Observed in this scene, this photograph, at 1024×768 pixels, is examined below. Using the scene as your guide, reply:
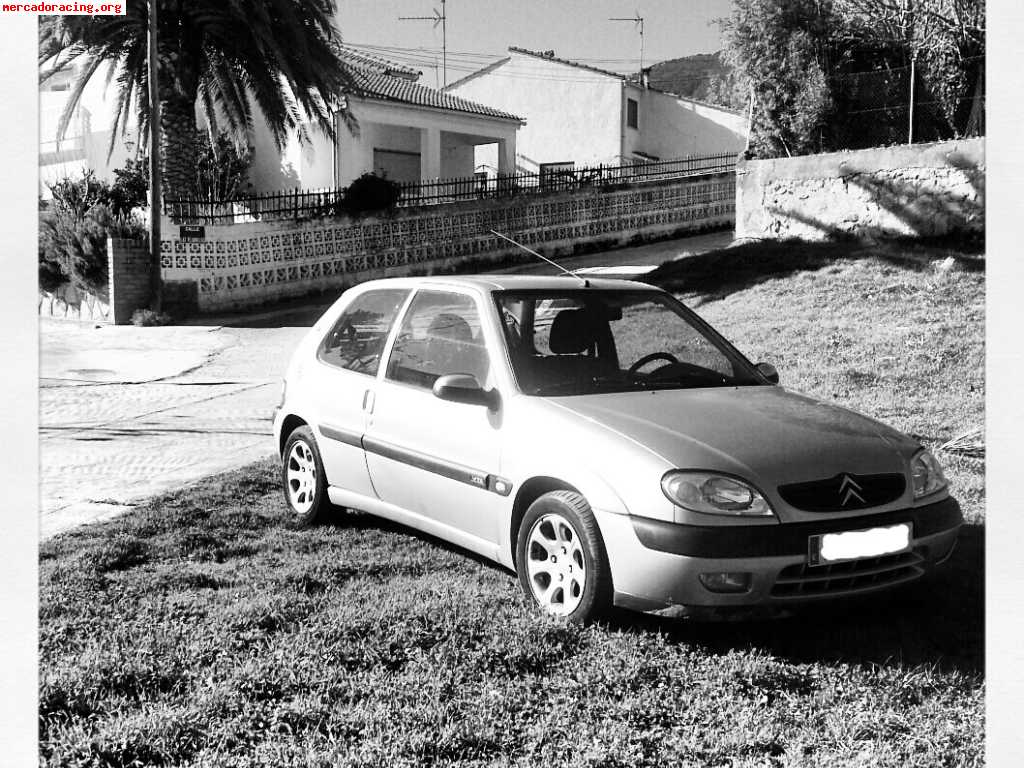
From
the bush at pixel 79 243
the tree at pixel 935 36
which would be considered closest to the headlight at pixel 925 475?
the tree at pixel 935 36

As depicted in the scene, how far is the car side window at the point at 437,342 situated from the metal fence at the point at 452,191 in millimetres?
15739

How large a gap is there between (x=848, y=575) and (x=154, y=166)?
605 inches

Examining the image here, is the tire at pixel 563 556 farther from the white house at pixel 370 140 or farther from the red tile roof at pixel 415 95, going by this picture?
the red tile roof at pixel 415 95

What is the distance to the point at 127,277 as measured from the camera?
61.3ft

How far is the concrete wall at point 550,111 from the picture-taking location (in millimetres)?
29703

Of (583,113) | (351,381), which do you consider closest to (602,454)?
(351,381)

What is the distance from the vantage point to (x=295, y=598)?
4.07 m

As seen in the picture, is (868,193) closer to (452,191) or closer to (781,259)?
(781,259)

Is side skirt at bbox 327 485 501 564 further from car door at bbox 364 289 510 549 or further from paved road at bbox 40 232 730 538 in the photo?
paved road at bbox 40 232 730 538

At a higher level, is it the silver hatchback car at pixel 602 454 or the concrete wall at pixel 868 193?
the concrete wall at pixel 868 193

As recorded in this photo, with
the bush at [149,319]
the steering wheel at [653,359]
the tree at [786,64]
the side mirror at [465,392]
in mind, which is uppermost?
the tree at [786,64]

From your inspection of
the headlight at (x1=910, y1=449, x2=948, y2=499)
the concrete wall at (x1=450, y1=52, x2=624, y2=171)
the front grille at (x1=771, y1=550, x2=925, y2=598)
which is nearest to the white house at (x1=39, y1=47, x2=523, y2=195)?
the concrete wall at (x1=450, y1=52, x2=624, y2=171)
